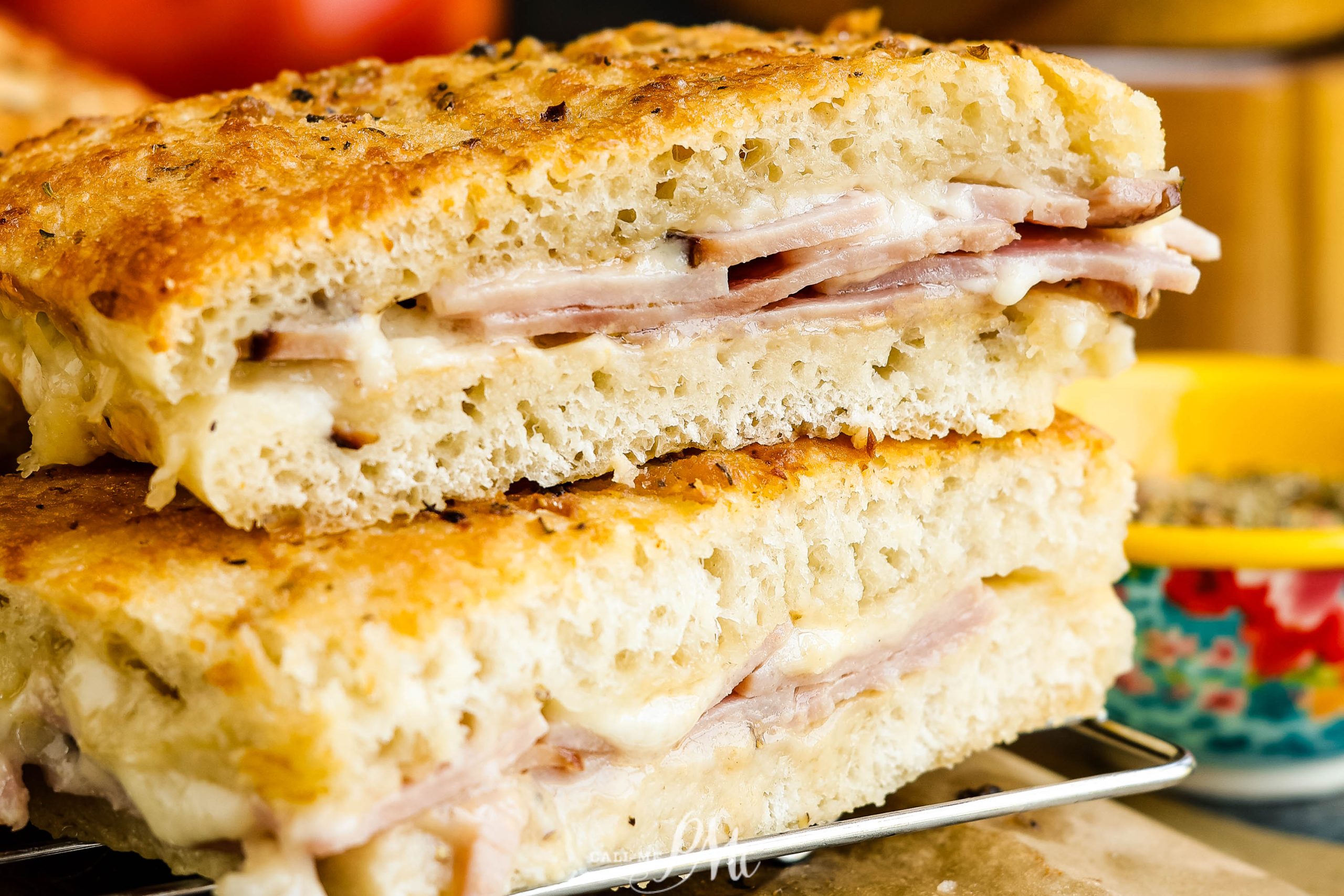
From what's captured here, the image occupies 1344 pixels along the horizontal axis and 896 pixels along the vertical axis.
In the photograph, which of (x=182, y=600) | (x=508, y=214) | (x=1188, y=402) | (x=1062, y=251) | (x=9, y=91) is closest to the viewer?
(x=182, y=600)

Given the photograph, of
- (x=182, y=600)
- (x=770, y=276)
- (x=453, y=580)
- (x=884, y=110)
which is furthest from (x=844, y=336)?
(x=182, y=600)

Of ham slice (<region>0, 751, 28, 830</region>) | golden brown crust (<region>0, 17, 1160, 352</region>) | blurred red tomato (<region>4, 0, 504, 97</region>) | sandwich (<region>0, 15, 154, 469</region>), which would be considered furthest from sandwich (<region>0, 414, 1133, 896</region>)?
blurred red tomato (<region>4, 0, 504, 97</region>)

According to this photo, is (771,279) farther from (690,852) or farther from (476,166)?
(690,852)

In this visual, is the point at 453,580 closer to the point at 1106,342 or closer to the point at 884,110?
the point at 884,110

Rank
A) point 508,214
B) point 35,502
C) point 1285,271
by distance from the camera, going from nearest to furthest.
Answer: point 508,214, point 35,502, point 1285,271

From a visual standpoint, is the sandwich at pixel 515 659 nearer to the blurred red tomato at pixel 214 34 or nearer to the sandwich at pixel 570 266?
the sandwich at pixel 570 266

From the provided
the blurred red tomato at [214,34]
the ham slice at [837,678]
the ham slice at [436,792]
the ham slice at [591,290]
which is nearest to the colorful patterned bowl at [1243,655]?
the ham slice at [837,678]

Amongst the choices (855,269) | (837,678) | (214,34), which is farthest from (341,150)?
(214,34)
